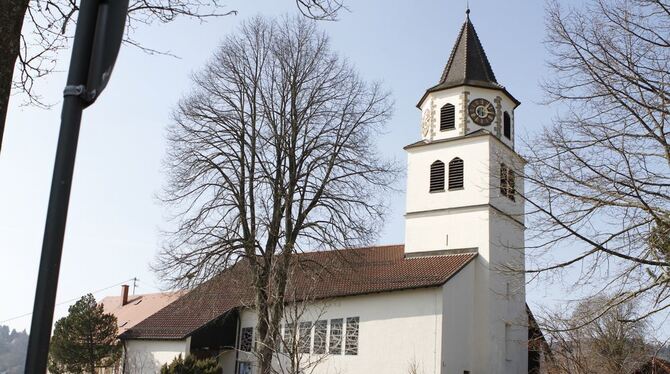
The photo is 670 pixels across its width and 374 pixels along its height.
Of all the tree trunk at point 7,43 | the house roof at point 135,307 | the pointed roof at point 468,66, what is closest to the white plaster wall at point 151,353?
the house roof at point 135,307

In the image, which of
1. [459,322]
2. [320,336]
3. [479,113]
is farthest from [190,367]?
[479,113]

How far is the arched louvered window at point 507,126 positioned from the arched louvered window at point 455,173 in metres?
3.15

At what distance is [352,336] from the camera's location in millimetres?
32000

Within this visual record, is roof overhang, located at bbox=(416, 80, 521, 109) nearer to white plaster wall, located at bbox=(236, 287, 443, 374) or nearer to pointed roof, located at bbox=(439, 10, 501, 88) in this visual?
pointed roof, located at bbox=(439, 10, 501, 88)

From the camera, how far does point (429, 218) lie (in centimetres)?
3431

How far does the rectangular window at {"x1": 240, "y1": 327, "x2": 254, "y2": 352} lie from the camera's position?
118 feet

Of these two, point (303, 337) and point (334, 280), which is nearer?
point (303, 337)

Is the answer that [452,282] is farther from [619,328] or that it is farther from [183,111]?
[183,111]

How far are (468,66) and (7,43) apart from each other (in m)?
33.9

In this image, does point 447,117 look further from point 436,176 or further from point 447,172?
point 436,176

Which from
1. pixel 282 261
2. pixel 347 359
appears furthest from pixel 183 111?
pixel 347 359

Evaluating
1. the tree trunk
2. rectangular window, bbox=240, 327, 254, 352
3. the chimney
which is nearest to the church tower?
rectangular window, bbox=240, 327, 254, 352

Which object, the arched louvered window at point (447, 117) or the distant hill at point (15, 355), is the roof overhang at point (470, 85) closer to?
the arched louvered window at point (447, 117)

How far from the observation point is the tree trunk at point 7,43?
3422 mm
